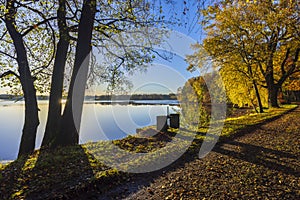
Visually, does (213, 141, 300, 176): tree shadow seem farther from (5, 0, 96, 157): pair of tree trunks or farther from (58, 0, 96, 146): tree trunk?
(5, 0, 96, 157): pair of tree trunks

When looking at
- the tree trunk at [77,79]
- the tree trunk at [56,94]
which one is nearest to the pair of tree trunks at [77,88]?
the tree trunk at [77,79]

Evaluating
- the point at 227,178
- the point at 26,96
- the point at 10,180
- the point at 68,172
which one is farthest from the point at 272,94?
the point at 10,180

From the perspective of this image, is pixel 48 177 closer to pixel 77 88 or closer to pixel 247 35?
pixel 77 88

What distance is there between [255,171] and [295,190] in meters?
0.82

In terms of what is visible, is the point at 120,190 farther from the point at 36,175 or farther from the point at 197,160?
the point at 197,160

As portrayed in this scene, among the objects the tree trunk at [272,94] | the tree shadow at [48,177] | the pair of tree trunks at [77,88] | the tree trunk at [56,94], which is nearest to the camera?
the tree shadow at [48,177]

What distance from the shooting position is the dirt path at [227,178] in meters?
3.12

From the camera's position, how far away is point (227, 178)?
3633 millimetres

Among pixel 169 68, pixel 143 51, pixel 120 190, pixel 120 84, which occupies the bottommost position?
pixel 120 190

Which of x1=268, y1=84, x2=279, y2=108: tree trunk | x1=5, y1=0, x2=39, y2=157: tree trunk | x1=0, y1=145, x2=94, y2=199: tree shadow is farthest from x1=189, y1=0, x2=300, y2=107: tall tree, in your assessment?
x1=0, y1=145, x2=94, y2=199: tree shadow

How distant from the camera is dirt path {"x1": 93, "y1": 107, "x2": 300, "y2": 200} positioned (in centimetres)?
312

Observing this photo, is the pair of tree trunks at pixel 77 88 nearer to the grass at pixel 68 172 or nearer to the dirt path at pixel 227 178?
the grass at pixel 68 172

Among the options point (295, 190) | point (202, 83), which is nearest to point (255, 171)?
point (295, 190)

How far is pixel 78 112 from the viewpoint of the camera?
22.0ft
